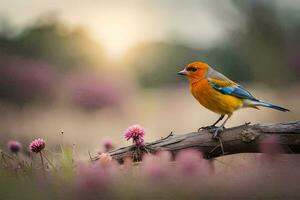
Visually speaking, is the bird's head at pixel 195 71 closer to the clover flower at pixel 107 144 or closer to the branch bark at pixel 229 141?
the branch bark at pixel 229 141

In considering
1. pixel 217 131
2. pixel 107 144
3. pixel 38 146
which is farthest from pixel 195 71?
pixel 38 146

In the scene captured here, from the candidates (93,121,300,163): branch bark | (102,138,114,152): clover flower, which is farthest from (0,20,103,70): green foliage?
(93,121,300,163): branch bark

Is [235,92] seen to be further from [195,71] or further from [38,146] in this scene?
[38,146]

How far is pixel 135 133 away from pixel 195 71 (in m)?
0.56

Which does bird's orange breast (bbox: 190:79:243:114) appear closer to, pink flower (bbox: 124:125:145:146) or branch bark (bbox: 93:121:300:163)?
branch bark (bbox: 93:121:300:163)

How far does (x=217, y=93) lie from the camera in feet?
9.41

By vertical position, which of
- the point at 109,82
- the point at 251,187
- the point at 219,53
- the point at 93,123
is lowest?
the point at 251,187

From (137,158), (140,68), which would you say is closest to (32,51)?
(140,68)

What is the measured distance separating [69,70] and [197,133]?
24.4ft

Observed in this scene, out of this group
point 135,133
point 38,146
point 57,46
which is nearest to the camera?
point 38,146

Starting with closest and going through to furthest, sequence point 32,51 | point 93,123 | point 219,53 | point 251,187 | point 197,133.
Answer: point 251,187 → point 197,133 → point 93,123 → point 32,51 → point 219,53

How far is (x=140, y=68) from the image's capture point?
13.1 meters

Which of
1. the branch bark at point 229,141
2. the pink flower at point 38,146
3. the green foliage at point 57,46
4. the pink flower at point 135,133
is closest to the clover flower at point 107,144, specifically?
the branch bark at point 229,141

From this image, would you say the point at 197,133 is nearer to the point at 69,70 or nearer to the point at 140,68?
the point at 69,70
